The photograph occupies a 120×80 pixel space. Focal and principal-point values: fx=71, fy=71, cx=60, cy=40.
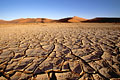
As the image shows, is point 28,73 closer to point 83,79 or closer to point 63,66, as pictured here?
point 63,66

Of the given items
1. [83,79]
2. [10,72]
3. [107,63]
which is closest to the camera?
[83,79]

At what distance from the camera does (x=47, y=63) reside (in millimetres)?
1046

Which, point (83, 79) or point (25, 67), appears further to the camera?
point (25, 67)

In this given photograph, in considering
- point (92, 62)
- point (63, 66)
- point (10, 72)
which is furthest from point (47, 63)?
point (92, 62)

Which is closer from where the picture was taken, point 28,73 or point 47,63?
point 28,73

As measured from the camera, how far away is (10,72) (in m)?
0.88

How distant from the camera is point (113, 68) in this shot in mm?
901

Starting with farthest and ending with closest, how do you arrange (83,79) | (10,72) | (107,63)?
(107,63), (10,72), (83,79)

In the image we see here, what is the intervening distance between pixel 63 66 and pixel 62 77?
0.18m

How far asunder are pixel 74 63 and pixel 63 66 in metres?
0.17

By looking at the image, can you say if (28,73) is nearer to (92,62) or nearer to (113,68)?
(92,62)

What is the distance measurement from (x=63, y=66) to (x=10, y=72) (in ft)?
2.20

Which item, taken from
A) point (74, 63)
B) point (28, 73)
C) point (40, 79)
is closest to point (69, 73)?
point (74, 63)

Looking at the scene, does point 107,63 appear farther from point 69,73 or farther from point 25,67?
point 25,67
